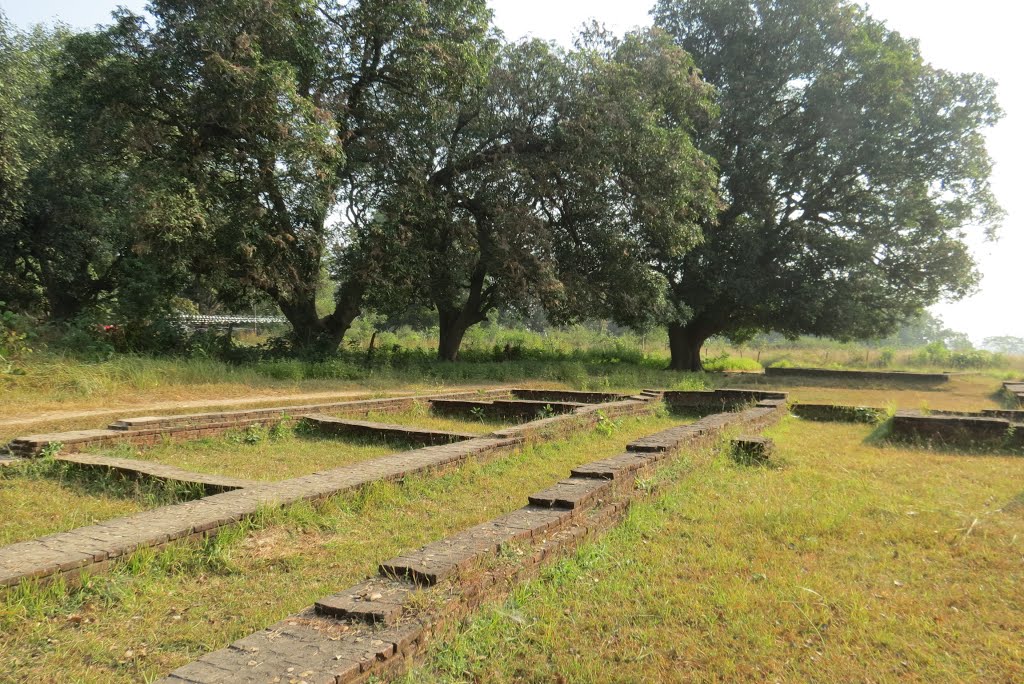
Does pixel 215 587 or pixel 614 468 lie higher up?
pixel 614 468

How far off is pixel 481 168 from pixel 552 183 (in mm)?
1632

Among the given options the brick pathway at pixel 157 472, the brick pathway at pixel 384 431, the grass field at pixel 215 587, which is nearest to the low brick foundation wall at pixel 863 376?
the brick pathway at pixel 384 431

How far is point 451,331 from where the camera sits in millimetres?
17953

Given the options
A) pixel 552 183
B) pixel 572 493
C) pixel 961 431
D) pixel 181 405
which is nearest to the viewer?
pixel 572 493

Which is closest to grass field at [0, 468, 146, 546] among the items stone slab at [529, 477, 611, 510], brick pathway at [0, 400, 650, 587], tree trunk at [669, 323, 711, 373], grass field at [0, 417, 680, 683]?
brick pathway at [0, 400, 650, 587]

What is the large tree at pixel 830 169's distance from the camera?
19.1 m

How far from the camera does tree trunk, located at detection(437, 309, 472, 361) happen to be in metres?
17.8

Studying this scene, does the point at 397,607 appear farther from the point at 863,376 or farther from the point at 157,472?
the point at 863,376

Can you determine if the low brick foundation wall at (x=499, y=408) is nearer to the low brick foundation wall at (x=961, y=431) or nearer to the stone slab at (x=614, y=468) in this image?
the low brick foundation wall at (x=961, y=431)

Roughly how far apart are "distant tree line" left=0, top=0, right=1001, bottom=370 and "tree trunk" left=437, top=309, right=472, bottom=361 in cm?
5

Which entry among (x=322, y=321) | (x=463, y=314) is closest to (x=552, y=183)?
(x=463, y=314)

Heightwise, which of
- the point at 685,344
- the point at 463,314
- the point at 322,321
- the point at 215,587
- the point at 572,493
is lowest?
the point at 215,587

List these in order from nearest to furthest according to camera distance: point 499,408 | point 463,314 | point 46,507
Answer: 1. point 46,507
2. point 499,408
3. point 463,314

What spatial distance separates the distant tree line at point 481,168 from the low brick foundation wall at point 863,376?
1524 millimetres
